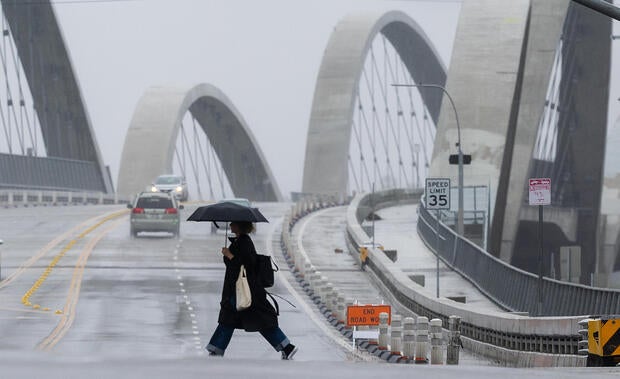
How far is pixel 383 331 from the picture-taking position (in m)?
25.7

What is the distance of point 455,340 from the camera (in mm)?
22172

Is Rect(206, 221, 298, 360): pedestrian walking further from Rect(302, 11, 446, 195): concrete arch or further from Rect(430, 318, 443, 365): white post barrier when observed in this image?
Rect(302, 11, 446, 195): concrete arch

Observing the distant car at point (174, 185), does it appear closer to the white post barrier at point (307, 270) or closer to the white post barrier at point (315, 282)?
the white post barrier at point (307, 270)

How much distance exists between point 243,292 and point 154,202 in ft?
142

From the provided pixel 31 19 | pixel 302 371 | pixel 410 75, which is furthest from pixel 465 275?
pixel 410 75

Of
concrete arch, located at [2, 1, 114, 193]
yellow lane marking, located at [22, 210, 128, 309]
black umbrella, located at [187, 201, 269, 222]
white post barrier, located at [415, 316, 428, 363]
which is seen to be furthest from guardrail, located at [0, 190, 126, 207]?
black umbrella, located at [187, 201, 269, 222]

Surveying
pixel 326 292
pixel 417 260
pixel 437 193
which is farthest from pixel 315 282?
pixel 417 260

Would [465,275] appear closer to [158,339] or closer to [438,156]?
[158,339]

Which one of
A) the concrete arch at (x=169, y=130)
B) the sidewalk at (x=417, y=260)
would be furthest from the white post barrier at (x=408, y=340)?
the concrete arch at (x=169, y=130)

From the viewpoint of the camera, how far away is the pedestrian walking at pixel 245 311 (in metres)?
14.2

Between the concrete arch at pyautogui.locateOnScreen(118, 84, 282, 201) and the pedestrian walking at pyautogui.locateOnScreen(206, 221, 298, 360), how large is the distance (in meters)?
94.0

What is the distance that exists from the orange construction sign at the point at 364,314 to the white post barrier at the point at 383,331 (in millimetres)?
443

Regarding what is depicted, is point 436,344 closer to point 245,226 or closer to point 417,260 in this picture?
point 245,226

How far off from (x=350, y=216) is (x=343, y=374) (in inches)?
2061
